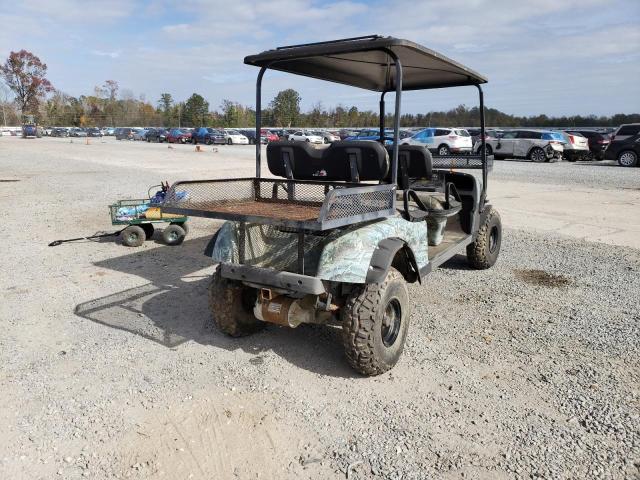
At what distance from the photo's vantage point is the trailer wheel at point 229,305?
4.07 m

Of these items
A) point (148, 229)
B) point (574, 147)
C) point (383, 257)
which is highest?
point (574, 147)

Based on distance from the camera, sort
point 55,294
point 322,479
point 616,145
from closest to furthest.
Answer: point 322,479 < point 55,294 < point 616,145

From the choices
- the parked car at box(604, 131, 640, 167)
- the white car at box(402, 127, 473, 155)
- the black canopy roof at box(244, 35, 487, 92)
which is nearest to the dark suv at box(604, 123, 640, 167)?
the parked car at box(604, 131, 640, 167)

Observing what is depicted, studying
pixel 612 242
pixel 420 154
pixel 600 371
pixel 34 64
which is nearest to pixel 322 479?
pixel 600 371

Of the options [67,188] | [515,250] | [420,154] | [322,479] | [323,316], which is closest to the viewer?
[322,479]

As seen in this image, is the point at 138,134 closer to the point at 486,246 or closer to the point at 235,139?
the point at 235,139

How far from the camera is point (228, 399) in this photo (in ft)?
11.0

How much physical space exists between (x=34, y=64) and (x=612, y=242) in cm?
8396

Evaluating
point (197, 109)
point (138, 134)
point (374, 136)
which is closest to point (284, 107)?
point (138, 134)

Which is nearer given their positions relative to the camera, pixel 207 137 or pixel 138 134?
pixel 207 137

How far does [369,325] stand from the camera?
342 cm

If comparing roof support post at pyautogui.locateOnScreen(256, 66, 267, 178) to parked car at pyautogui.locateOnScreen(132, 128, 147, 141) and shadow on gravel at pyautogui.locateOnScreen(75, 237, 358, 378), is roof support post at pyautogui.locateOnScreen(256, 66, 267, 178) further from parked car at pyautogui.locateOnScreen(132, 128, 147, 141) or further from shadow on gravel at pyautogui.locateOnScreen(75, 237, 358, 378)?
parked car at pyautogui.locateOnScreen(132, 128, 147, 141)

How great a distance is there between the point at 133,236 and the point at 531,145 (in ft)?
71.1

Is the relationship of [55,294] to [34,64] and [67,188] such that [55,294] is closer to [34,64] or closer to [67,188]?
[67,188]
